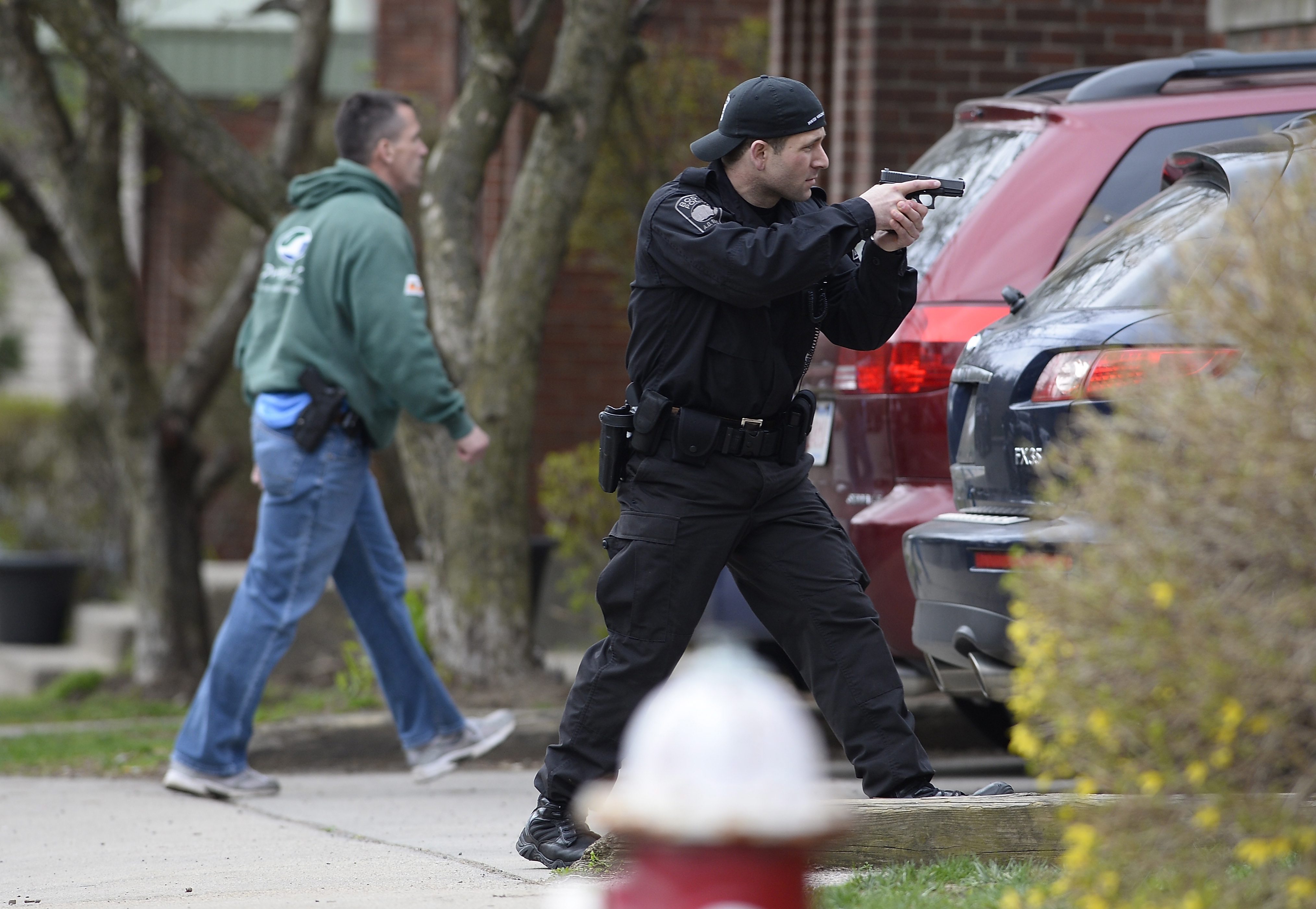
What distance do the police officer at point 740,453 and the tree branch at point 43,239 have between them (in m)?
5.97

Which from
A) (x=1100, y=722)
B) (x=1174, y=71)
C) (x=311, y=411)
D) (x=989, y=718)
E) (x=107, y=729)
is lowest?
(x=107, y=729)

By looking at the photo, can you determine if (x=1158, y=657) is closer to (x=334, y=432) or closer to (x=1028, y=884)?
(x=1028, y=884)

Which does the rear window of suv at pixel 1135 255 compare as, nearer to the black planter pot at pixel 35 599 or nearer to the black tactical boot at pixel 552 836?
the black tactical boot at pixel 552 836

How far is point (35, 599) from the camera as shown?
12023 mm

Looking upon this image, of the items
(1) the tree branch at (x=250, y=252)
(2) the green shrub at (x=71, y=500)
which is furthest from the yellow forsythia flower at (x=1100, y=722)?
(2) the green shrub at (x=71, y=500)

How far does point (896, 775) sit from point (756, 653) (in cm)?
195

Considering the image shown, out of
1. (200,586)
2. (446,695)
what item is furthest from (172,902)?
(200,586)

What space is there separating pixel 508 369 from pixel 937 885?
13.2 feet

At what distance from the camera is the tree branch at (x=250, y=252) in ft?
29.8

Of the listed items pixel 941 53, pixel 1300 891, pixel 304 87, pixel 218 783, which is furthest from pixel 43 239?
pixel 1300 891

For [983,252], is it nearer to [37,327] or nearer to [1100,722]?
[1100,722]

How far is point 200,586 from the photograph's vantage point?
9.28 metres

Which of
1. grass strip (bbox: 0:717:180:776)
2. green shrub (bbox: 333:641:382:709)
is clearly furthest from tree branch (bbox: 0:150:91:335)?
green shrub (bbox: 333:641:382:709)

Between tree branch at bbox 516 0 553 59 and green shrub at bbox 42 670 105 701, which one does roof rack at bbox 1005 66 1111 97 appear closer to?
tree branch at bbox 516 0 553 59
